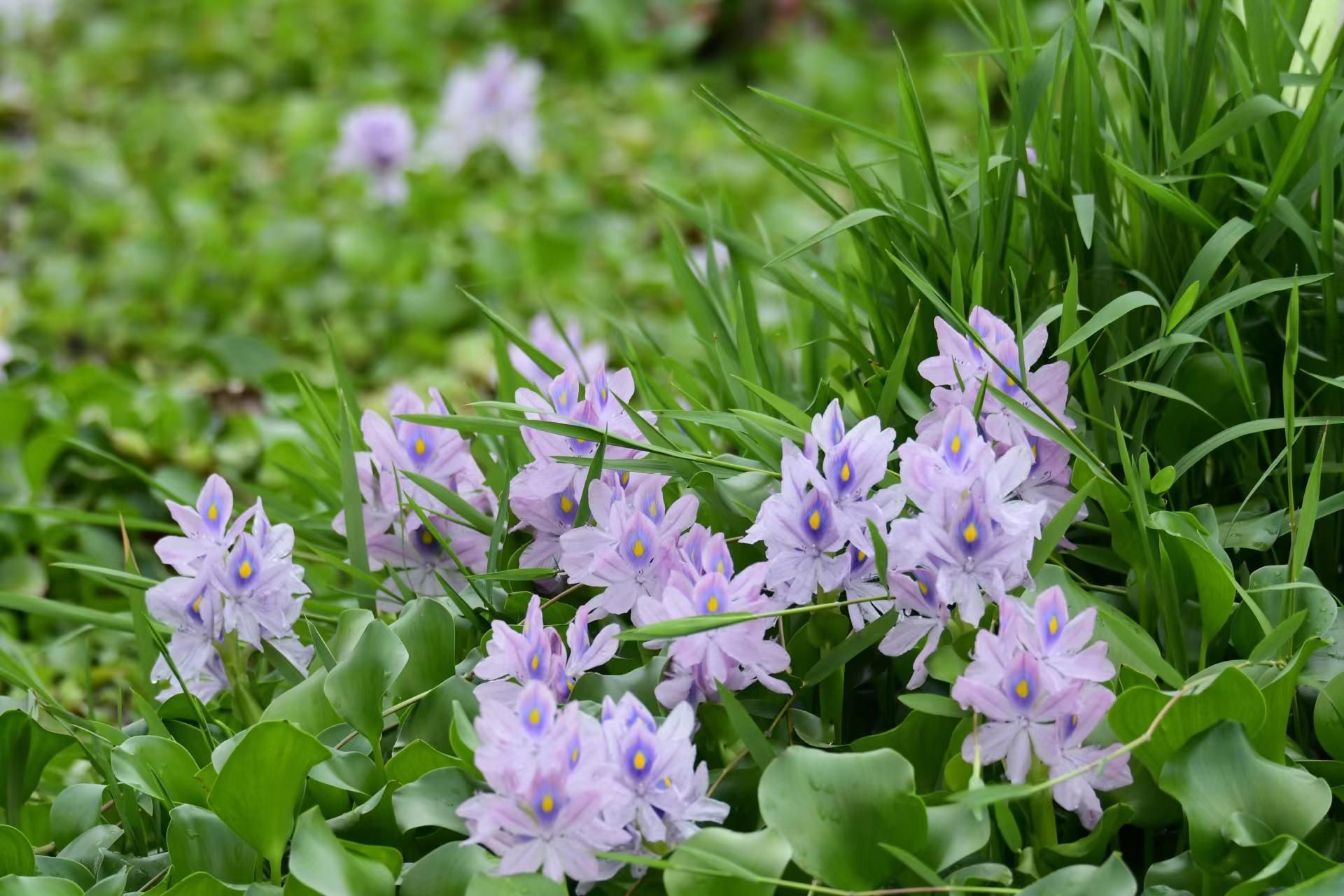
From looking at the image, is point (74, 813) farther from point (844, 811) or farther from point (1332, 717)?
point (1332, 717)

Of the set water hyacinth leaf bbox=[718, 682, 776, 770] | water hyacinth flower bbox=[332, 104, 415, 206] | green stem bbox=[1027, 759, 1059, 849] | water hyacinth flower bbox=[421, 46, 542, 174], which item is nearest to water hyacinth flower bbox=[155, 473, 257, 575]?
water hyacinth leaf bbox=[718, 682, 776, 770]

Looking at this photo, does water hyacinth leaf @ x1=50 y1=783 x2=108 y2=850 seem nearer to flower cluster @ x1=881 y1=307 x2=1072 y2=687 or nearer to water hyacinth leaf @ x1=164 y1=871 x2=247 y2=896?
water hyacinth leaf @ x1=164 y1=871 x2=247 y2=896

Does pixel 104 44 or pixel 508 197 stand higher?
pixel 104 44

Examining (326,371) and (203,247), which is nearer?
(326,371)

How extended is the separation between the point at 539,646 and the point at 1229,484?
762mm

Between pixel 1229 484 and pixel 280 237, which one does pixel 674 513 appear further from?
pixel 280 237

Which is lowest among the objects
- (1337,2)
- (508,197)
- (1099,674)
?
(508,197)

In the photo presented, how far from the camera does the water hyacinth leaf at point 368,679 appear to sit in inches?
46.4

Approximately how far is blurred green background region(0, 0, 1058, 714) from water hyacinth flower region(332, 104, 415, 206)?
6 centimetres

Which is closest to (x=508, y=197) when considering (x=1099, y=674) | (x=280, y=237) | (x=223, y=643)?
(x=280, y=237)

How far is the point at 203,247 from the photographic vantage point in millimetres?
3453

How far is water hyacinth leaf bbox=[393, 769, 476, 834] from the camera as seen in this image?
105 centimetres

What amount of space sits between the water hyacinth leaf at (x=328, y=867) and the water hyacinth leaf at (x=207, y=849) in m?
0.12

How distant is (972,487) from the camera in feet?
3.39
